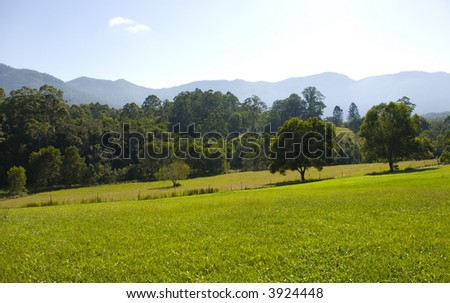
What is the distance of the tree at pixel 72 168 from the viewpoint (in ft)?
315

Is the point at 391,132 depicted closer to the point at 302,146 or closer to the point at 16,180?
the point at 302,146

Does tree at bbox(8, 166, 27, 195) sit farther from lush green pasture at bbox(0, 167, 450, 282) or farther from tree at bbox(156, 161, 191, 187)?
lush green pasture at bbox(0, 167, 450, 282)

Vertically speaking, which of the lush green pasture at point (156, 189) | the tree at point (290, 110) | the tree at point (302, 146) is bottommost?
the lush green pasture at point (156, 189)

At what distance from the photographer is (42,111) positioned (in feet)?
382

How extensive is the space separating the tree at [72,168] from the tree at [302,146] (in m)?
58.6

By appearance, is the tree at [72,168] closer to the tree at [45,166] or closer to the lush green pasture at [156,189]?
the tree at [45,166]

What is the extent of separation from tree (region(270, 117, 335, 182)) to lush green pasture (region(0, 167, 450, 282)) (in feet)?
150

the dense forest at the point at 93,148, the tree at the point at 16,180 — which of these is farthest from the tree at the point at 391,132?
the tree at the point at 16,180

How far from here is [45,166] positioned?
92.1 meters

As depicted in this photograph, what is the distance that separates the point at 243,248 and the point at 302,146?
55.0 meters

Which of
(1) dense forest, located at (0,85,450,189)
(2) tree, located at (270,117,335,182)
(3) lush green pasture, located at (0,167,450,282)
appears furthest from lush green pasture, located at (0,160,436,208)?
(3) lush green pasture, located at (0,167,450,282)

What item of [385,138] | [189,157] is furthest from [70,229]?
[189,157]
